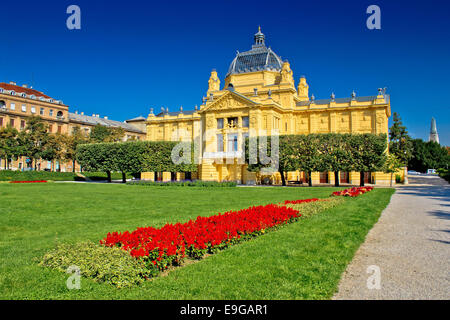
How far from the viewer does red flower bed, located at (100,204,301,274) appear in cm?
689

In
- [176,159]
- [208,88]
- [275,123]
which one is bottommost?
[176,159]

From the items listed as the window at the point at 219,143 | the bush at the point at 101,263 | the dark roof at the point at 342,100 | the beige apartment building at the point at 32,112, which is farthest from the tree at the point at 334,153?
the beige apartment building at the point at 32,112

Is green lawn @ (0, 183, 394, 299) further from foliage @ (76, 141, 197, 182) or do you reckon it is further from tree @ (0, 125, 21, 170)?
tree @ (0, 125, 21, 170)

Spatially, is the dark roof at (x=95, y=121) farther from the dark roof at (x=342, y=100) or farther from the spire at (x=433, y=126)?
the spire at (x=433, y=126)

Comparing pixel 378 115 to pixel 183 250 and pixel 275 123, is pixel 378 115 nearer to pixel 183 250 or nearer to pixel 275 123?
pixel 275 123

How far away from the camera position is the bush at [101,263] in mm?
5998

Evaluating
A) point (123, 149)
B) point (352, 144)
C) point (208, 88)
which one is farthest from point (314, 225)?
point (208, 88)

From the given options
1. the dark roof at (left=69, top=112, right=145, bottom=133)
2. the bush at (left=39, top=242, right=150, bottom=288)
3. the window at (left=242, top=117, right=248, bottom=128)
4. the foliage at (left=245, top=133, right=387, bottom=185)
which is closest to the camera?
the bush at (left=39, top=242, right=150, bottom=288)

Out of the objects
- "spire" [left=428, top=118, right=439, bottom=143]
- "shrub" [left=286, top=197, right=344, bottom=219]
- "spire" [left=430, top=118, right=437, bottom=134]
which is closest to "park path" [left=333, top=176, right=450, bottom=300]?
"shrub" [left=286, top=197, right=344, bottom=219]

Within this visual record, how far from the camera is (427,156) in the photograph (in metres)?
88.5

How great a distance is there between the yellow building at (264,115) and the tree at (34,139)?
22220 mm

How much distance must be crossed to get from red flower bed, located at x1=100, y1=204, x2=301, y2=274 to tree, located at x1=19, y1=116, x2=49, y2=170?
58111 millimetres

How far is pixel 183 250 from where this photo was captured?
738 centimetres
